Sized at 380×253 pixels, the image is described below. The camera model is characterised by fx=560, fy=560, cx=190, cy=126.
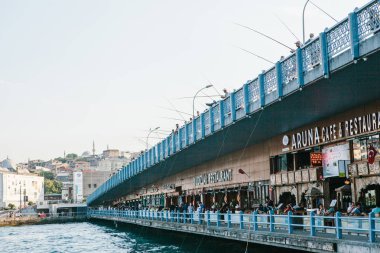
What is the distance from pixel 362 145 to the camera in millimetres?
26047

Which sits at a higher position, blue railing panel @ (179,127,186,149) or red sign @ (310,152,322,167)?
blue railing panel @ (179,127,186,149)

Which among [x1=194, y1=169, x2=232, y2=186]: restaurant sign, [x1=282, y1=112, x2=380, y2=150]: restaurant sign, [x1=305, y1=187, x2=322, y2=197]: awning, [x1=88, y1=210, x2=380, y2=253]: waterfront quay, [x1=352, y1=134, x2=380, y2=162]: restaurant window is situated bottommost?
[x1=88, y1=210, x2=380, y2=253]: waterfront quay

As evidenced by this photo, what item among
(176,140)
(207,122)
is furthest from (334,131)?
(176,140)

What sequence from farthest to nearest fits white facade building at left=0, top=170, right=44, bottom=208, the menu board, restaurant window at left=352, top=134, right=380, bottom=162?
white facade building at left=0, top=170, right=44, bottom=208, the menu board, restaurant window at left=352, top=134, right=380, bottom=162

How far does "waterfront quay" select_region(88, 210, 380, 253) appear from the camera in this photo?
57.8 feet

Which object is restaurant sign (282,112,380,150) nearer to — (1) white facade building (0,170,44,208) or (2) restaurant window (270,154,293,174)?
(2) restaurant window (270,154,293,174)

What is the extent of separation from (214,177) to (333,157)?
69.0ft

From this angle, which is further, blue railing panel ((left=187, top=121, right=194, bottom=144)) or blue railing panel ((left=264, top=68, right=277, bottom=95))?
blue railing panel ((left=187, top=121, right=194, bottom=144))

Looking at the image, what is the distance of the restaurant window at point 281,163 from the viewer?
33406 mm

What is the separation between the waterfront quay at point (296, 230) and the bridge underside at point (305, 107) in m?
5.16

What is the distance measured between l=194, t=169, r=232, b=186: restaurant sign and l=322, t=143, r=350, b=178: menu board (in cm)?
1533

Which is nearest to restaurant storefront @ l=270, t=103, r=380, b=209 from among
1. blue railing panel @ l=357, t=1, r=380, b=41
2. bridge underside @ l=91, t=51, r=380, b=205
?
bridge underside @ l=91, t=51, r=380, b=205

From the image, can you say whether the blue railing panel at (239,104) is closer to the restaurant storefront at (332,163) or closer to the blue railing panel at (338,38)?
the restaurant storefront at (332,163)

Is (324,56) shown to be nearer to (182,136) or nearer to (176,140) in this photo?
(182,136)
